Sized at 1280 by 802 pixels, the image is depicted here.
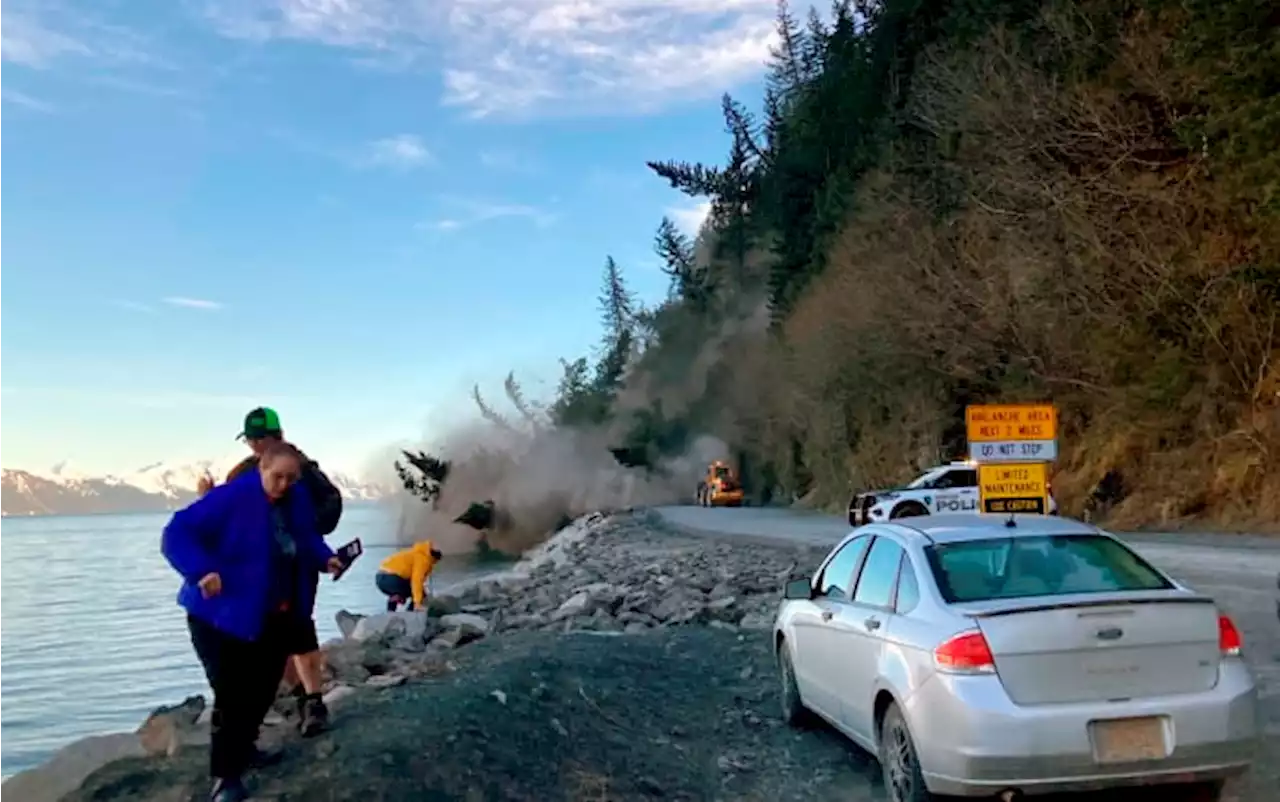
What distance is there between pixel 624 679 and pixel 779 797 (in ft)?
9.41

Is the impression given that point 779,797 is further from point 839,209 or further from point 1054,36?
point 839,209

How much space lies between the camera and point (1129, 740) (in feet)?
18.5

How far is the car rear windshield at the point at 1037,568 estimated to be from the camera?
6297 millimetres

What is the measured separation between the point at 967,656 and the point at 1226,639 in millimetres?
1282

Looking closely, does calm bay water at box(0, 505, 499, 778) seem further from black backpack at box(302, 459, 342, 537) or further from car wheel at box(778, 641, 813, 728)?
car wheel at box(778, 641, 813, 728)

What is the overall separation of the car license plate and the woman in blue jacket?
4041 mm

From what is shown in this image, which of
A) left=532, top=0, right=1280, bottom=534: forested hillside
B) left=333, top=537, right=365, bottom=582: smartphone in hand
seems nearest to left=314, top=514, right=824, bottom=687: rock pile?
left=333, top=537, right=365, bottom=582: smartphone in hand

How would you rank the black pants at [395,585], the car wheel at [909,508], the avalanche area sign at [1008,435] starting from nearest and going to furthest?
the avalanche area sign at [1008,435], the black pants at [395,585], the car wheel at [909,508]

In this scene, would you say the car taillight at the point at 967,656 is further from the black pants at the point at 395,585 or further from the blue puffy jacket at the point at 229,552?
the black pants at the point at 395,585

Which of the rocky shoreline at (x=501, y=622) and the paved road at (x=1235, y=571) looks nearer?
the rocky shoreline at (x=501, y=622)

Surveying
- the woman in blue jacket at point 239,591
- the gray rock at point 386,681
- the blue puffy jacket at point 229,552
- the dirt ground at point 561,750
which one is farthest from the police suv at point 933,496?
the blue puffy jacket at point 229,552

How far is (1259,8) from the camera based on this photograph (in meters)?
21.6

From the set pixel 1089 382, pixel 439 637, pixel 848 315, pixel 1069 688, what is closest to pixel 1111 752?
pixel 1069 688

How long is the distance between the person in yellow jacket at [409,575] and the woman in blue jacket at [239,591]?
9.44 meters
